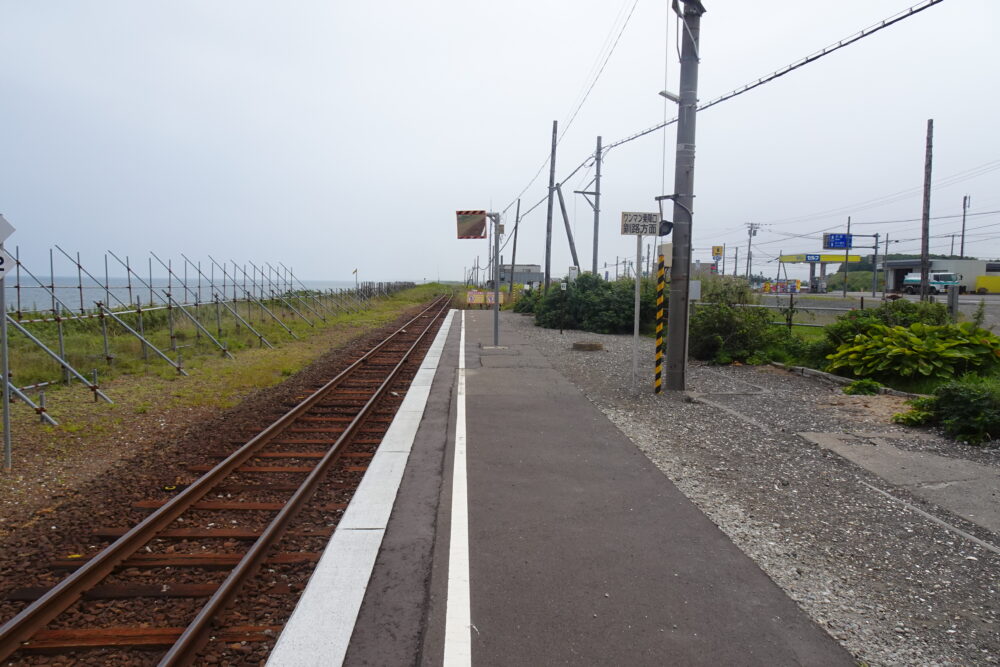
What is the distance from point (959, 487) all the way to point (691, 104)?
7636mm

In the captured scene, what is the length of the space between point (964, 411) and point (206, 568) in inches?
337

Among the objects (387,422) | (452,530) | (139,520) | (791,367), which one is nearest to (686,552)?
(452,530)

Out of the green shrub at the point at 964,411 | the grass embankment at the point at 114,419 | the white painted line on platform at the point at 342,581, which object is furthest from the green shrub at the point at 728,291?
the white painted line on platform at the point at 342,581

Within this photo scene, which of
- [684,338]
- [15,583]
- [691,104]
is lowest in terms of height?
[15,583]

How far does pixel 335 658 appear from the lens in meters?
3.54

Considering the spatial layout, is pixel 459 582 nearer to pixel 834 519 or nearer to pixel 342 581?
pixel 342 581

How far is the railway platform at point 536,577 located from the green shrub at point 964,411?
13.1ft

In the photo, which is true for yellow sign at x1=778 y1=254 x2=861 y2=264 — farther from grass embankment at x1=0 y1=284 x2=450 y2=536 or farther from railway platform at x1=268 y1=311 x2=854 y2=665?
railway platform at x1=268 y1=311 x2=854 y2=665

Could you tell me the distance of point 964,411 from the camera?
27.3 ft

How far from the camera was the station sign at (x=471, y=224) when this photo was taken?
811 inches

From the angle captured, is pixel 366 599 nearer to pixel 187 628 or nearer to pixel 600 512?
pixel 187 628

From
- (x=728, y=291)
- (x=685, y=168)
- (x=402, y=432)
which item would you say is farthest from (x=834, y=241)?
(x=402, y=432)

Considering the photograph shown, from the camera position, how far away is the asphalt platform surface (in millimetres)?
3648

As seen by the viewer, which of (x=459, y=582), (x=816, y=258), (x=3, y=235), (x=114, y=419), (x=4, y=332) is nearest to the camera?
(x=459, y=582)
